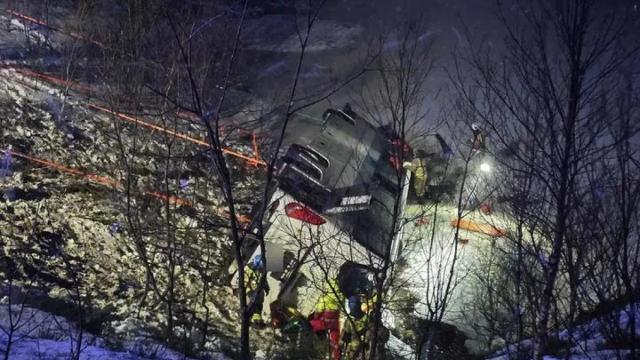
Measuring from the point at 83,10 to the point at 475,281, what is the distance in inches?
543

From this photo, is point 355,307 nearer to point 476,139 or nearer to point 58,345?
point 476,139

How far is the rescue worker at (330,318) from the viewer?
9.30m

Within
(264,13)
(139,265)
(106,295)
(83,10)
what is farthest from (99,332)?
(264,13)

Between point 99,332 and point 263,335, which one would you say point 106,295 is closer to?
point 99,332

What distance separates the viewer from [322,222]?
9.87m

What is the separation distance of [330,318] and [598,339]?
169 inches

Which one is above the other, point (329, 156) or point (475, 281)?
point (329, 156)

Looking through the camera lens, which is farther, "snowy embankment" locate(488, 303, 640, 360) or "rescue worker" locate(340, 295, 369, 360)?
"rescue worker" locate(340, 295, 369, 360)

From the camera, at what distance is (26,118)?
13.9 m

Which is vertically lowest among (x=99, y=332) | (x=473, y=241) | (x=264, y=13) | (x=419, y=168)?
(x=99, y=332)

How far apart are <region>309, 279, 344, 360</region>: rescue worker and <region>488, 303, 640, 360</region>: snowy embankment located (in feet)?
9.00

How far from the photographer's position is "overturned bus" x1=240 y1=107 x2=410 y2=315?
9.77 metres

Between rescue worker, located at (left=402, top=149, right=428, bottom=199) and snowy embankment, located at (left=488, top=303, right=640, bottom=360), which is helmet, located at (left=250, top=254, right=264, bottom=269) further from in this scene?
rescue worker, located at (left=402, top=149, right=428, bottom=199)

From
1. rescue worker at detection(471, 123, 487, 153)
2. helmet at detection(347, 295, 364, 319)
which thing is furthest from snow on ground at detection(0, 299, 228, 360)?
rescue worker at detection(471, 123, 487, 153)
